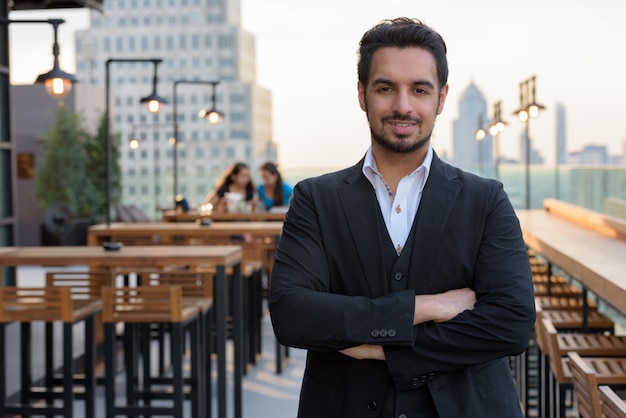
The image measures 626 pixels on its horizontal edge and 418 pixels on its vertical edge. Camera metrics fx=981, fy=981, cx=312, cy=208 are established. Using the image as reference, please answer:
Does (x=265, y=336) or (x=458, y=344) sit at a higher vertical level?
(x=458, y=344)

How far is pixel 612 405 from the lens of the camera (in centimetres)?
219

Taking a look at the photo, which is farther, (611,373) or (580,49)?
(580,49)

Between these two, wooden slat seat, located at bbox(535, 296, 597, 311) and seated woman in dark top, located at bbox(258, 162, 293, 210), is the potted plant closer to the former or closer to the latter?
seated woman in dark top, located at bbox(258, 162, 293, 210)

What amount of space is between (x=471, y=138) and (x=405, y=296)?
13933mm

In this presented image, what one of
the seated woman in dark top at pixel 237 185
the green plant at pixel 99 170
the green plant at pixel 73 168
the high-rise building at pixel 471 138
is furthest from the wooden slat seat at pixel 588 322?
the green plant at pixel 99 170

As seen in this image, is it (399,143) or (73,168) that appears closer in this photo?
(399,143)

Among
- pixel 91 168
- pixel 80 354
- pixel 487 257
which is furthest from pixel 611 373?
pixel 91 168

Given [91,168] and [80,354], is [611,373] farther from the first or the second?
[91,168]

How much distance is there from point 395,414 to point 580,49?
11.6 meters

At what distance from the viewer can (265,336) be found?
27.1 feet

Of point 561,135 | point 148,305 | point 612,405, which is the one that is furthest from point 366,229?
point 561,135

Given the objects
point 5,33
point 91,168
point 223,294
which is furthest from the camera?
point 91,168

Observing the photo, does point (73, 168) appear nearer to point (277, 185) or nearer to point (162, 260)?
point (277, 185)

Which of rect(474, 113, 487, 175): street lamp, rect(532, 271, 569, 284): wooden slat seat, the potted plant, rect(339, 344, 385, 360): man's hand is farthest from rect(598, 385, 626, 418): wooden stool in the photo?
the potted plant
